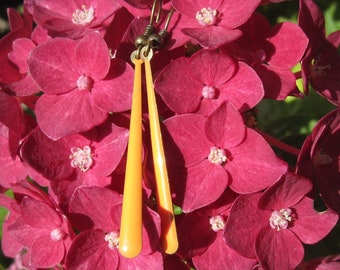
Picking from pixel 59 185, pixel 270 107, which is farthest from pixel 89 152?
pixel 270 107

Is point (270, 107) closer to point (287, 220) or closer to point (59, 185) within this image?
point (287, 220)

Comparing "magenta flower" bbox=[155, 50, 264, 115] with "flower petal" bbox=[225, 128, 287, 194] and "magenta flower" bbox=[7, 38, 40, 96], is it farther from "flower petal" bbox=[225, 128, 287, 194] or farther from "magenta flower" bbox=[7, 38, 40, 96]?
"magenta flower" bbox=[7, 38, 40, 96]

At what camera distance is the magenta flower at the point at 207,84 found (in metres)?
0.70

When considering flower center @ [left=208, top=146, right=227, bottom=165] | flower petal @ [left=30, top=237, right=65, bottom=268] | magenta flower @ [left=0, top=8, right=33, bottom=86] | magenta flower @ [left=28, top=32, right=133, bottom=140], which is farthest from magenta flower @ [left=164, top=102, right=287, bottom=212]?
magenta flower @ [left=0, top=8, right=33, bottom=86]

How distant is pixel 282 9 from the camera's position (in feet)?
4.30

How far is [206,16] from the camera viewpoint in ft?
2.50

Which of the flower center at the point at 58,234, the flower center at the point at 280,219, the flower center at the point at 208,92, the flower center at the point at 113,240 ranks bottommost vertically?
the flower center at the point at 58,234

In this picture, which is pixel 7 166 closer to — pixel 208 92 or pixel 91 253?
pixel 91 253

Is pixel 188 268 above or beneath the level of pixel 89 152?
beneath

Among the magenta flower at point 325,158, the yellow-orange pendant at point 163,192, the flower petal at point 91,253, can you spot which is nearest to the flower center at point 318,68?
the magenta flower at point 325,158

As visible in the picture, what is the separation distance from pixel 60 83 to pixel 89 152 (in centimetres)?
11

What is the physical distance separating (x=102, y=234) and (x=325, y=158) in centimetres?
37

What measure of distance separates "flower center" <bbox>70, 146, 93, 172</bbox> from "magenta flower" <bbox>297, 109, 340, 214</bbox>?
306mm

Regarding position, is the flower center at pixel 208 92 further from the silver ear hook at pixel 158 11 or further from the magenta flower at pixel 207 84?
the silver ear hook at pixel 158 11
